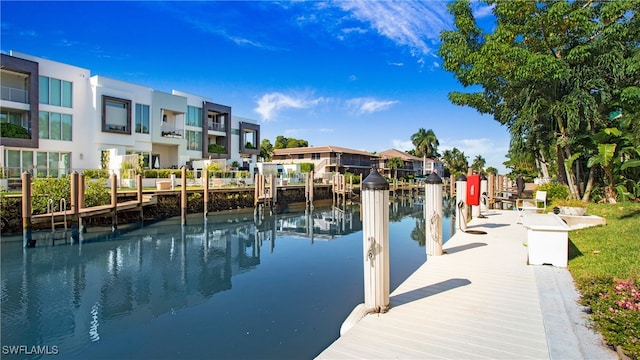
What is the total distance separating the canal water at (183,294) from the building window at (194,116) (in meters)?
21.0

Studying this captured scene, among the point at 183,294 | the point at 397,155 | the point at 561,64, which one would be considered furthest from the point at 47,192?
the point at 397,155

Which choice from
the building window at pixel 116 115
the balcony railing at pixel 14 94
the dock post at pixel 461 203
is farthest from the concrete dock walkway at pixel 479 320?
the building window at pixel 116 115

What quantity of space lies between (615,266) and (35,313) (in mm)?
11017

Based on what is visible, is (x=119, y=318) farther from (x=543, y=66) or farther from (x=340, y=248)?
(x=543, y=66)

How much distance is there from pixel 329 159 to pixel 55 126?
3370cm

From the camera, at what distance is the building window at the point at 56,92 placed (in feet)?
78.4

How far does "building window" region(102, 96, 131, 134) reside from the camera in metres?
27.0

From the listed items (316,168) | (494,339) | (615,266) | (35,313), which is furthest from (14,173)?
(316,168)

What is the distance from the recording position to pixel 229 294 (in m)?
8.21

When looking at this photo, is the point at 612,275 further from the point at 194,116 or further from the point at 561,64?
the point at 194,116

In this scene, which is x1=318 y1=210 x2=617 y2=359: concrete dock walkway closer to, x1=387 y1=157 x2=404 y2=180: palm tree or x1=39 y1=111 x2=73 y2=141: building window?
x1=39 y1=111 x2=73 y2=141: building window

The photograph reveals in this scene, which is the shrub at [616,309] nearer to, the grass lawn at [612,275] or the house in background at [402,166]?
the grass lawn at [612,275]

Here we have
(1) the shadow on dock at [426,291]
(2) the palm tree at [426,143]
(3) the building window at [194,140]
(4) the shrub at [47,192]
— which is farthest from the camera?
(2) the palm tree at [426,143]

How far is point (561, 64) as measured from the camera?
1438 cm
